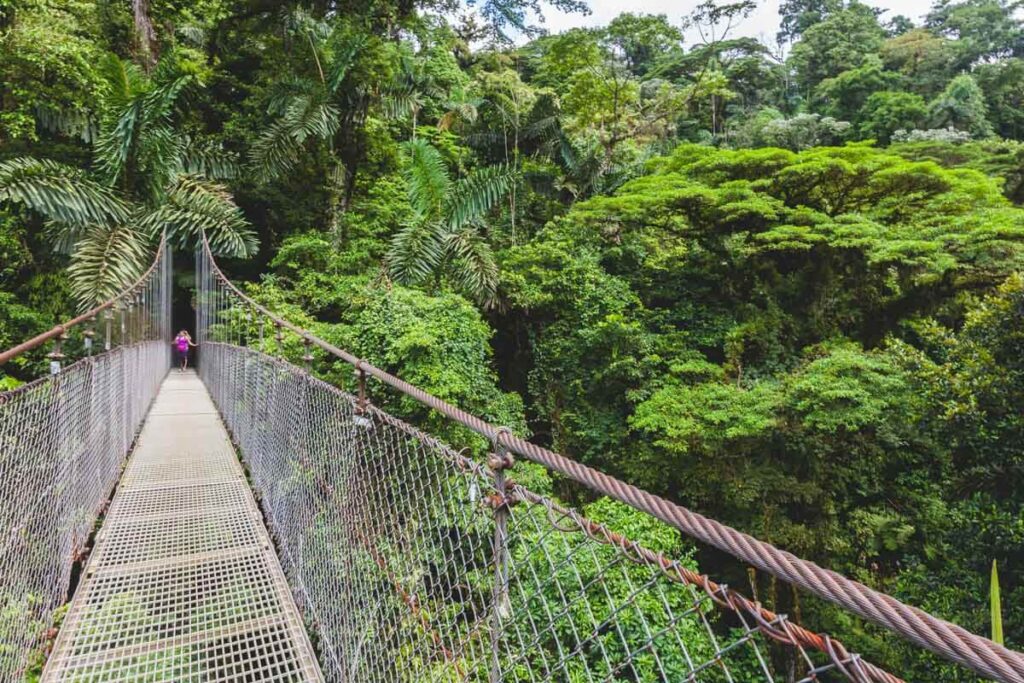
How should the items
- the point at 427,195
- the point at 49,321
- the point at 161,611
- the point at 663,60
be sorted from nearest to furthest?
the point at 161,611
the point at 49,321
the point at 427,195
the point at 663,60

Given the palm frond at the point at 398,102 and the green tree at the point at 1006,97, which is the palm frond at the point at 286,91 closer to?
the palm frond at the point at 398,102

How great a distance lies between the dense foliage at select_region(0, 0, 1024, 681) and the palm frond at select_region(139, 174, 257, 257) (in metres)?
0.04

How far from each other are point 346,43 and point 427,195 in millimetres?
2742

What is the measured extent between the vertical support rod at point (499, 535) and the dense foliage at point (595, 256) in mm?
4505

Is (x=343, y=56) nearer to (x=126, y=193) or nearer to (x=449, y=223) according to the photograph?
(x=449, y=223)

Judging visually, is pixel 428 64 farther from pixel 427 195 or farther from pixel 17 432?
pixel 17 432

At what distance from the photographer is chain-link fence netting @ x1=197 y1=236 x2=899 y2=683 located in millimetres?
645

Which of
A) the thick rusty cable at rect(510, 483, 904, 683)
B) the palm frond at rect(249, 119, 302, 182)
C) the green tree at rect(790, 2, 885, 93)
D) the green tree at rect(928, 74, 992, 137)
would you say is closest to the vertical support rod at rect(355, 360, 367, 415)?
the thick rusty cable at rect(510, 483, 904, 683)

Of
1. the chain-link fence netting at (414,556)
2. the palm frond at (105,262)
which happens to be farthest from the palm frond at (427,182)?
the chain-link fence netting at (414,556)

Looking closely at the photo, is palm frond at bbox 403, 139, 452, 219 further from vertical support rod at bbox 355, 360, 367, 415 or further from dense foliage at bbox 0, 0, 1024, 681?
vertical support rod at bbox 355, 360, 367, 415

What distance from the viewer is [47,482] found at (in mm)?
1815

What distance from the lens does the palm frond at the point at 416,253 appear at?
7191 millimetres

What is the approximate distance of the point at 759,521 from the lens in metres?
6.68

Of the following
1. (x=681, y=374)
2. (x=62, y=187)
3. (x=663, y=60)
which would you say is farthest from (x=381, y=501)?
(x=663, y=60)
